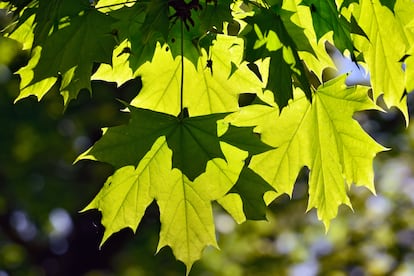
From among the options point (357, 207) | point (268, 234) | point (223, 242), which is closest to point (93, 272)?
point (223, 242)

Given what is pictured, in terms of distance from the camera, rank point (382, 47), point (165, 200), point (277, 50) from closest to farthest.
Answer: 1. point (277, 50)
2. point (382, 47)
3. point (165, 200)

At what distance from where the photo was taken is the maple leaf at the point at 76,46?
1.31 m

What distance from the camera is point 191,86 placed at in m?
1.56

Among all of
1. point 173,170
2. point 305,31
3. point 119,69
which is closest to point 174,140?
point 173,170

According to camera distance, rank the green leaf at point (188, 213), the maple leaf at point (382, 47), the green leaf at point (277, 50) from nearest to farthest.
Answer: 1. the green leaf at point (277, 50)
2. the maple leaf at point (382, 47)
3. the green leaf at point (188, 213)

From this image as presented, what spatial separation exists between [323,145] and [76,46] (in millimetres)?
622

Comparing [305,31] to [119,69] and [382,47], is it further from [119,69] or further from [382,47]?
[119,69]

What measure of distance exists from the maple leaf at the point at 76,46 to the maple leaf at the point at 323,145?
41 cm

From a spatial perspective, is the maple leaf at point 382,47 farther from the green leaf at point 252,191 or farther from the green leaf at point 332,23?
the green leaf at point 252,191

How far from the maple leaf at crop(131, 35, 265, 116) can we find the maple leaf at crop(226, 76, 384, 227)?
10 cm

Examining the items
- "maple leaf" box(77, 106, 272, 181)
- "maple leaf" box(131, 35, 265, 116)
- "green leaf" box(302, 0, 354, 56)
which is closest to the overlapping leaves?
"maple leaf" box(77, 106, 272, 181)

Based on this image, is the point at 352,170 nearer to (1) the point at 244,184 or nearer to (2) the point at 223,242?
(1) the point at 244,184

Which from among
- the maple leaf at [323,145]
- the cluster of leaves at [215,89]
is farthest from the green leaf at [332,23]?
the maple leaf at [323,145]

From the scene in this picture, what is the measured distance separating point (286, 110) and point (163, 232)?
1.31 feet
